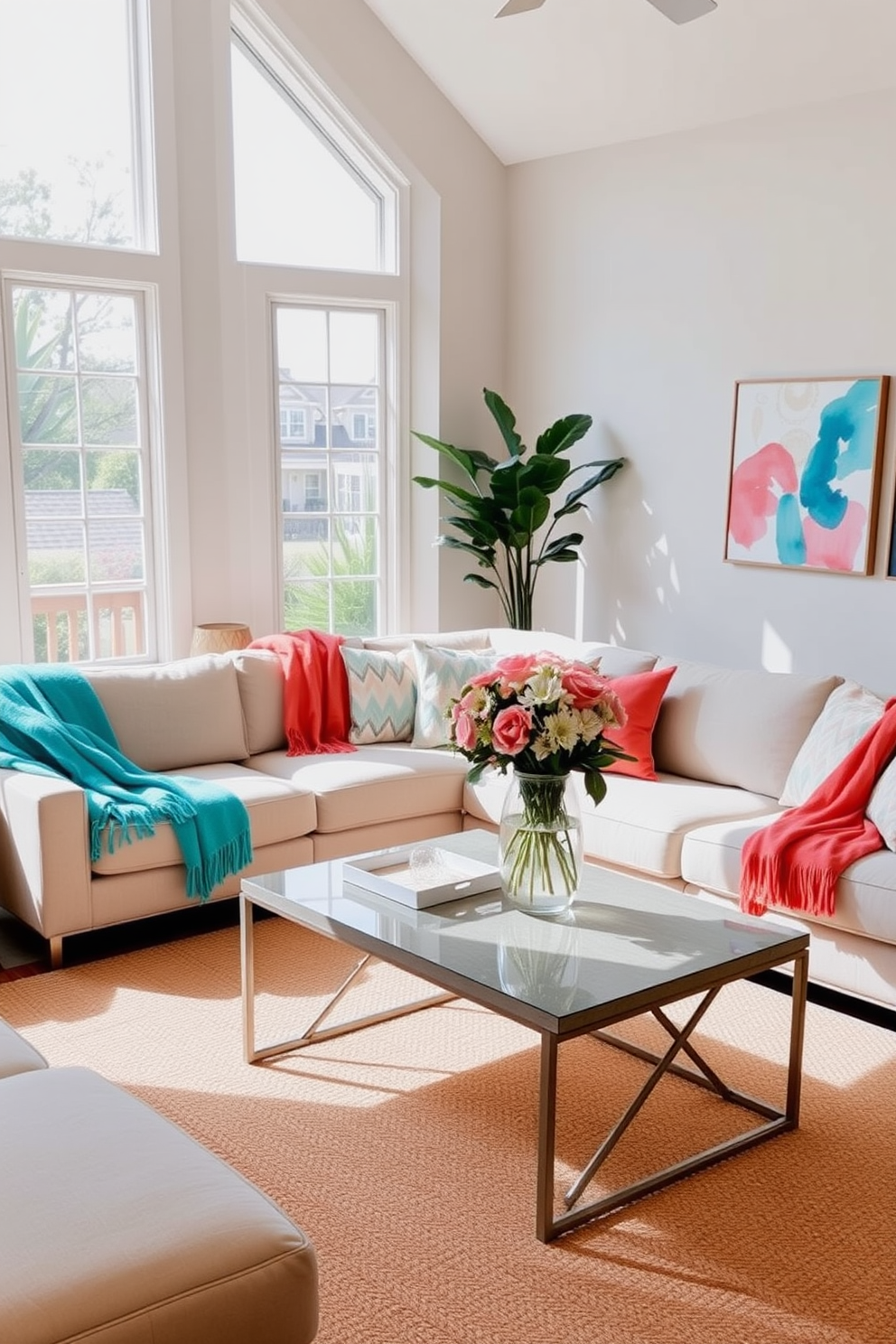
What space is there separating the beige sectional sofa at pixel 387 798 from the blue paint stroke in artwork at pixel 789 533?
2.89 ft

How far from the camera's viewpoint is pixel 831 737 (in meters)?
3.89

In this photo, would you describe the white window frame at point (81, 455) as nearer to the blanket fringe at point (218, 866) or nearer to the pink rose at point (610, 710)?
the blanket fringe at point (218, 866)

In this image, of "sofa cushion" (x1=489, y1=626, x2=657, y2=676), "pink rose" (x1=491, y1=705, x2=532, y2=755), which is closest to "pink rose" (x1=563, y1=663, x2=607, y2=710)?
"pink rose" (x1=491, y1=705, x2=532, y2=755)

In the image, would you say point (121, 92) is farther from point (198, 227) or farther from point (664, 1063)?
point (664, 1063)

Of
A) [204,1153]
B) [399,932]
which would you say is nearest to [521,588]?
[399,932]

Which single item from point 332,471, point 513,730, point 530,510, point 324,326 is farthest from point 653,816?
point 324,326

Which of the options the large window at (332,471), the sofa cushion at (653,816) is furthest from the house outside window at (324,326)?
the sofa cushion at (653,816)

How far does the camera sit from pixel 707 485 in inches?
216

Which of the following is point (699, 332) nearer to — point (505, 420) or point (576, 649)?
point (505, 420)

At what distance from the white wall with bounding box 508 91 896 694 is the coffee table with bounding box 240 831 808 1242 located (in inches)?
87.9

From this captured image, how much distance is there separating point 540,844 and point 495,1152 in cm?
68

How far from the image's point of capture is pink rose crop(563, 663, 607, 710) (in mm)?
2830

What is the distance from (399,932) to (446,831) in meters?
1.73

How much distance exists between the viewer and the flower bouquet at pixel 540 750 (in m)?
2.81
